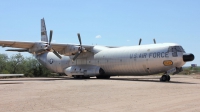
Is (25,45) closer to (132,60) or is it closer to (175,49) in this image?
(132,60)

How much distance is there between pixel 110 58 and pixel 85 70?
13.4 ft

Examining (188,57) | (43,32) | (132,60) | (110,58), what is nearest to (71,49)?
(110,58)

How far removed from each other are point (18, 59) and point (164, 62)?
66725 millimetres

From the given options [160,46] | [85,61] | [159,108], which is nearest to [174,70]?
[160,46]

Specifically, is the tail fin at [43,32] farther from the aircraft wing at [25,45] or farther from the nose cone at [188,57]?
the nose cone at [188,57]

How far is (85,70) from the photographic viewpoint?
110 ft

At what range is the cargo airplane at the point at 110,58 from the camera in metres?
25.1

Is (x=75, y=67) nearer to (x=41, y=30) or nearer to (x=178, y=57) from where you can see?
(x=41, y=30)

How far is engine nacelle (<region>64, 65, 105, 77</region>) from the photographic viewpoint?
107ft

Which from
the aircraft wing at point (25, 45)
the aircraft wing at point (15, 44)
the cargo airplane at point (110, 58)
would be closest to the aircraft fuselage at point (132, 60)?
the cargo airplane at point (110, 58)

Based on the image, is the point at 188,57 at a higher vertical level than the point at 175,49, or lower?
lower

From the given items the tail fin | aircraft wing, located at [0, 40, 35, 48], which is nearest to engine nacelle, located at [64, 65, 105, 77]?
aircraft wing, located at [0, 40, 35, 48]

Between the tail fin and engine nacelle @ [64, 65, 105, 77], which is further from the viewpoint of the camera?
the tail fin

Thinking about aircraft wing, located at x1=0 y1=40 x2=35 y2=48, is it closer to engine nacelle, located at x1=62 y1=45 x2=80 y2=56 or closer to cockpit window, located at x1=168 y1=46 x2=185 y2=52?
engine nacelle, located at x1=62 y1=45 x2=80 y2=56
